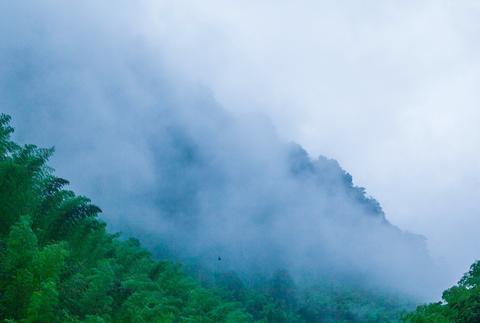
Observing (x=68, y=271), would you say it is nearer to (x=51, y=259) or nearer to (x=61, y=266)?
(x=61, y=266)

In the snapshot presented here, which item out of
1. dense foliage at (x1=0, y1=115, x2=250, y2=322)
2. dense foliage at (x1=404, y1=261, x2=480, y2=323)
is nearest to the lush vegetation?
dense foliage at (x1=0, y1=115, x2=250, y2=322)

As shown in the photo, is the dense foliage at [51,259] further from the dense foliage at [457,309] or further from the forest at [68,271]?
the dense foliage at [457,309]

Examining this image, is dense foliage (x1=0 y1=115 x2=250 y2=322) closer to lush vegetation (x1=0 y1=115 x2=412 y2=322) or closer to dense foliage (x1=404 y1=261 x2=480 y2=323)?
lush vegetation (x1=0 y1=115 x2=412 y2=322)

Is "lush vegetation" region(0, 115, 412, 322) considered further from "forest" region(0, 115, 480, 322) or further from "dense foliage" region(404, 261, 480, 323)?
"dense foliage" region(404, 261, 480, 323)

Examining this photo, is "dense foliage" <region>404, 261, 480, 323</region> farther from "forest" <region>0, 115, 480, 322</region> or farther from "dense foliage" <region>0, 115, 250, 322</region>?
"dense foliage" <region>0, 115, 250, 322</region>

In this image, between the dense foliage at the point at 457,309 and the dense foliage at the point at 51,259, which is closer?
the dense foliage at the point at 51,259

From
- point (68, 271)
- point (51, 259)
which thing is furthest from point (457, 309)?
point (51, 259)

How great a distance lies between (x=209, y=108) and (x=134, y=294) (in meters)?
79.0

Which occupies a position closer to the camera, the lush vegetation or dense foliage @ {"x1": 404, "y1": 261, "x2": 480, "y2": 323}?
the lush vegetation

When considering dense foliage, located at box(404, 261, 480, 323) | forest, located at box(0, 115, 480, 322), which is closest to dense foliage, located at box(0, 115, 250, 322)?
forest, located at box(0, 115, 480, 322)

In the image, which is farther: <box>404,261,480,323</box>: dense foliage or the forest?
<box>404,261,480,323</box>: dense foliage

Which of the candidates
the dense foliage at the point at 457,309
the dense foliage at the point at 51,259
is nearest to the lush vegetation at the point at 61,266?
the dense foliage at the point at 51,259

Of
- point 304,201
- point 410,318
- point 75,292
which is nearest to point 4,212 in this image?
point 75,292

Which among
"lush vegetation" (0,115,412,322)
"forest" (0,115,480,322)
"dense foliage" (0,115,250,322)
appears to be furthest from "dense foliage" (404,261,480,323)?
"dense foliage" (0,115,250,322)
